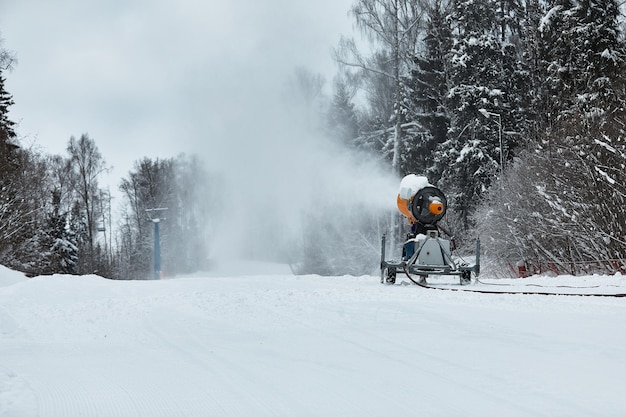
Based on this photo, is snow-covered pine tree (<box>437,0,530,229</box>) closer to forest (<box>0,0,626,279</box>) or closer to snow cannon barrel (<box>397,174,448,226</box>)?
forest (<box>0,0,626,279</box>)

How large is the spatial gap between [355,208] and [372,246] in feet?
10.6

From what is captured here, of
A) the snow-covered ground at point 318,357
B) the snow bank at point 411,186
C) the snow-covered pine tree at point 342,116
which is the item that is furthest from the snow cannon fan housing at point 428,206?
the snow-covered pine tree at point 342,116

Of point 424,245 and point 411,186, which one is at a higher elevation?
point 411,186

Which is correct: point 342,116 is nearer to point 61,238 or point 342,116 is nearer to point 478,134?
point 478,134

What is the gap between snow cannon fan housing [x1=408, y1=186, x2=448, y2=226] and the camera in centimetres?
1267

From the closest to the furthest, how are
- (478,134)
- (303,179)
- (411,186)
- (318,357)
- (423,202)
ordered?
1. (318,357)
2. (423,202)
3. (411,186)
4. (478,134)
5. (303,179)

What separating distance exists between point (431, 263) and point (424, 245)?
1.25 ft

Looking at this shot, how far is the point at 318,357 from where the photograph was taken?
5.30m

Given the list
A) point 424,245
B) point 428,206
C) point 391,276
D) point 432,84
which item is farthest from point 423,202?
point 432,84

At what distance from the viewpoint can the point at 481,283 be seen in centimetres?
1253

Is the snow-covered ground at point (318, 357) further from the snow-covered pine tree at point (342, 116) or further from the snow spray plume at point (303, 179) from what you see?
the snow-covered pine tree at point (342, 116)

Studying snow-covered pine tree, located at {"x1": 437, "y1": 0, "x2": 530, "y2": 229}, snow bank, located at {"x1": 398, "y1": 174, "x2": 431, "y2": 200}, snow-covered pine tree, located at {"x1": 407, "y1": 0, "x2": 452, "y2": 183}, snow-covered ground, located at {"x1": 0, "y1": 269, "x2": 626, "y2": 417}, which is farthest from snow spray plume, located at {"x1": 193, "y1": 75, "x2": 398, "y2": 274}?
snow-covered ground, located at {"x1": 0, "y1": 269, "x2": 626, "y2": 417}

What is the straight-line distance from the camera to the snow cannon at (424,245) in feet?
40.5

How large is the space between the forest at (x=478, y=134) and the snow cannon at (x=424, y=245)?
4492 mm
